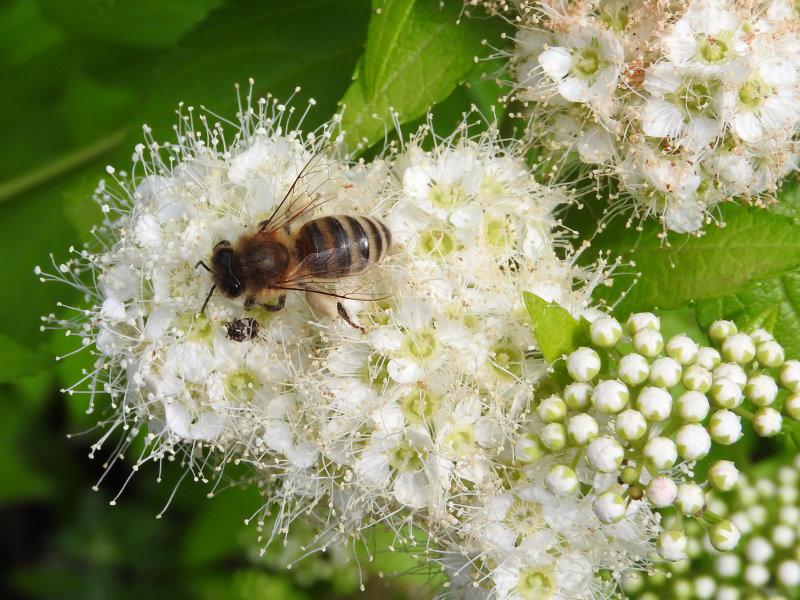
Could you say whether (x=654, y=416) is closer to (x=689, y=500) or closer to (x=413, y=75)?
(x=689, y=500)

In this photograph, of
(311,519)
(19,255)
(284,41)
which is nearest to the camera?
(311,519)

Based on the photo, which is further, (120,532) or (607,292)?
(120,532)

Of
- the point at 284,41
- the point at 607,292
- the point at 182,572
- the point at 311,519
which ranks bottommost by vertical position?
the point at 182,572

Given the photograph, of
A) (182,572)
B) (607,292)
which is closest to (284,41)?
(607,292)

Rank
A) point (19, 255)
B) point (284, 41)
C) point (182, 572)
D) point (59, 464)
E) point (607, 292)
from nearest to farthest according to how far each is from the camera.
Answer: point (607, 292) → point (284, 41) → point (19, 255) → point (182, 572) → point (59, 464)

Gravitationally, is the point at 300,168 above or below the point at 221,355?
above

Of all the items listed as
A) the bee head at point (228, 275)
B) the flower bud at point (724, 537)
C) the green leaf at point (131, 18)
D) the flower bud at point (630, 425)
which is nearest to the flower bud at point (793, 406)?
the flower bud at point (724, 537)

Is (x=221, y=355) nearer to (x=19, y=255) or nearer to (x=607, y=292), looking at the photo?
(x=607, y=292)
